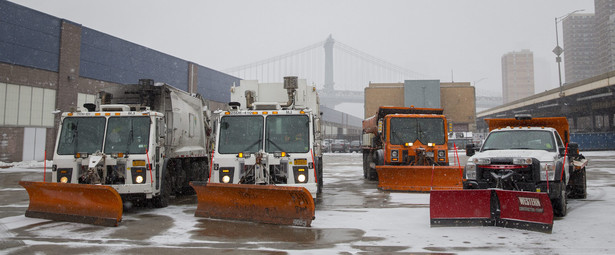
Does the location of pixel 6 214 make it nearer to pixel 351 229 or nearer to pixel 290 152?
pixel 290 152

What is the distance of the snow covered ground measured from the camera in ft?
21.7

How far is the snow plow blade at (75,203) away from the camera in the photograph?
27.7 feet

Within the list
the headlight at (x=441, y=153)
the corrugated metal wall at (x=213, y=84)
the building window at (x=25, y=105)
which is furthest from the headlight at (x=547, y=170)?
the corrugated metal wall at (x=213, y=84)

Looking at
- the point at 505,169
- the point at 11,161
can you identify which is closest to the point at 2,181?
the point at 11,161

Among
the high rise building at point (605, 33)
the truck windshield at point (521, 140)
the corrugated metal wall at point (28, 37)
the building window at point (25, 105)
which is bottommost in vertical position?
the truck windshield at point (521, 140)

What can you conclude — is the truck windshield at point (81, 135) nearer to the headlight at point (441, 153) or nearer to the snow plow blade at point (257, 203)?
the snow plow blade at point (257, 203)

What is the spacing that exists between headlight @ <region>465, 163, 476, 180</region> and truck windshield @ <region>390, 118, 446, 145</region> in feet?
19.2

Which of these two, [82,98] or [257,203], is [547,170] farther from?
[82,98]

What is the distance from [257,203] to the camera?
8.74m

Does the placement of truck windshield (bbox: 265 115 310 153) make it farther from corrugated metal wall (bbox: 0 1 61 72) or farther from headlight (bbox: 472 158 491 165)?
corrugated metal wall (bbox: 0 1 61 72)

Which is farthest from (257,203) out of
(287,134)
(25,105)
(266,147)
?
(25,105)

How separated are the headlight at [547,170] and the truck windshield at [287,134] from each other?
468 centimetres

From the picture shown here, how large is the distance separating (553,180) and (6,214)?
11551 millimetres

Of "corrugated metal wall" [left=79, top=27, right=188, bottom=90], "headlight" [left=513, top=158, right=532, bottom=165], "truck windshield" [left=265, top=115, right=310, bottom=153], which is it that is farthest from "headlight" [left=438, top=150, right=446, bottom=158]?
"corrugated metal wall" [left=79, top=27, right=188, bottom=90]
